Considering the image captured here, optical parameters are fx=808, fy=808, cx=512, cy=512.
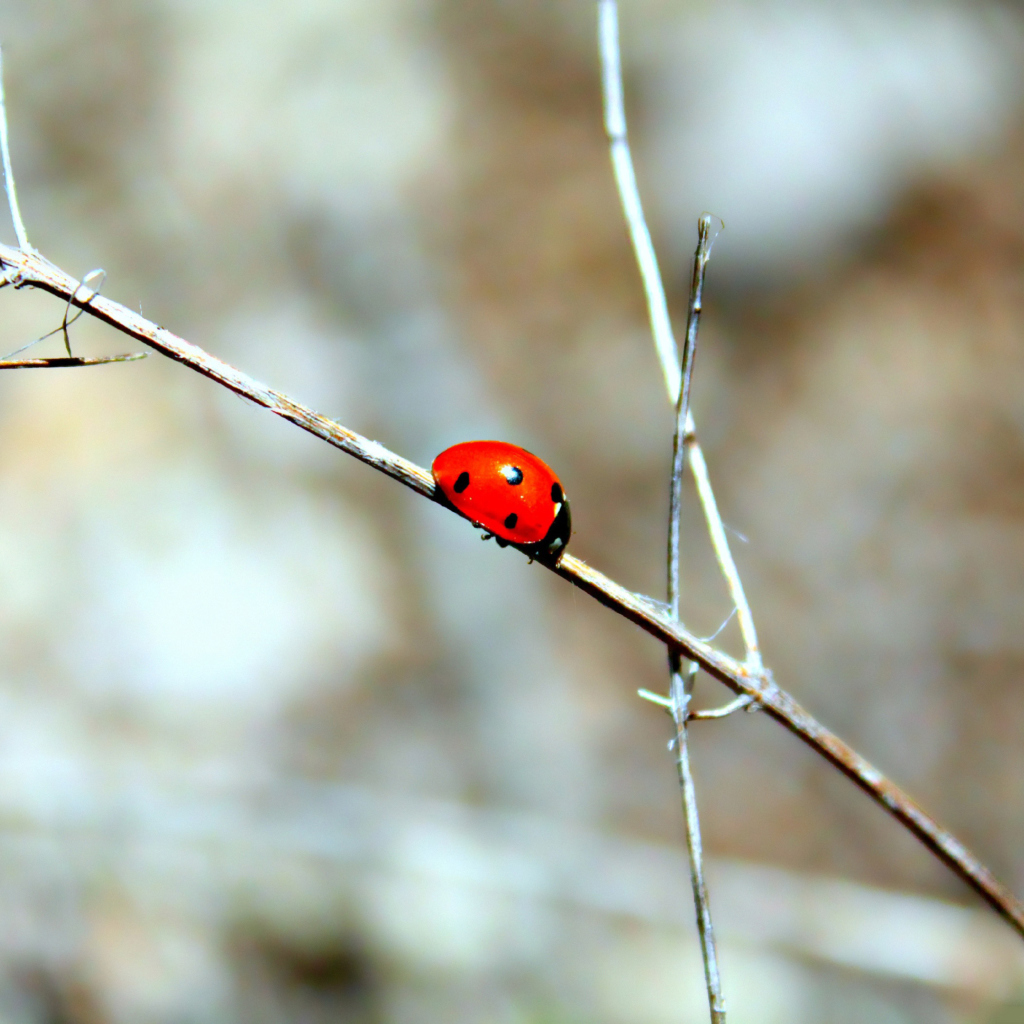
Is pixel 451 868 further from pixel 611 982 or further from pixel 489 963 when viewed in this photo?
pixel 611 982

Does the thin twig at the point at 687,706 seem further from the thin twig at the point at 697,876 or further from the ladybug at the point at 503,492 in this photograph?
the ladybug at the point at 503,492

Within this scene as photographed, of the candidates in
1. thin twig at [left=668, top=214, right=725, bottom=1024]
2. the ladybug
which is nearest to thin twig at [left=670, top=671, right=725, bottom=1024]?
thin twig at [left=668, top=214, right=725, bottom=1024]

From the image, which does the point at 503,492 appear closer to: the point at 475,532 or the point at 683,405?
the point at 683,405

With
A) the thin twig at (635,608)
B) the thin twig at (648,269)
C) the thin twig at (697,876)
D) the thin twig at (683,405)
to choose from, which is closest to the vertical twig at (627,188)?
the thin twig at (648,269)

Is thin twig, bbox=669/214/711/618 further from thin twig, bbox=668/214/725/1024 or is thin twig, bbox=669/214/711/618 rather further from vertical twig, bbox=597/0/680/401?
vertical twig, bbox=597/0/680/401

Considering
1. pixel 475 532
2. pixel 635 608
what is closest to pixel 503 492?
pixel 635 608

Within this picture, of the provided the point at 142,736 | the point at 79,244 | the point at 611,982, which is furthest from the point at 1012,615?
the point at 79,244
